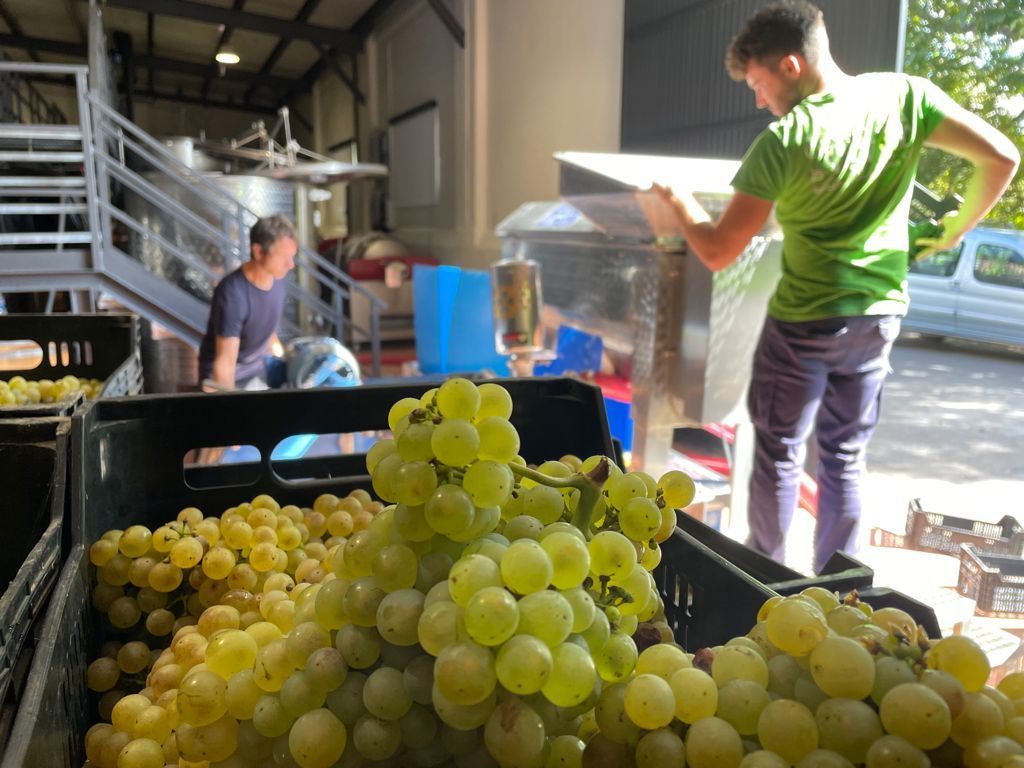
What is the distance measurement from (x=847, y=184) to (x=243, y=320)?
206 centimetres

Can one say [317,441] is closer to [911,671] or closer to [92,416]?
[92,416]

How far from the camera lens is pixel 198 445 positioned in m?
0.74

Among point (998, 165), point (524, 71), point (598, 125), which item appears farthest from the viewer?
point (524, 71)

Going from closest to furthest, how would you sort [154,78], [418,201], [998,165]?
[998,165] < [418,201] < [154,78]

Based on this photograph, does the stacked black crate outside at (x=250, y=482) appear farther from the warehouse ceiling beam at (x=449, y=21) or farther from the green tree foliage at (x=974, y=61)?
the warehouse ceiling beam at (x=449, y=21)

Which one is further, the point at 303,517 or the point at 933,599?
the point at 933,599

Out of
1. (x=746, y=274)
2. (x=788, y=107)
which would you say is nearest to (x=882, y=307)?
(x=746, y=274)

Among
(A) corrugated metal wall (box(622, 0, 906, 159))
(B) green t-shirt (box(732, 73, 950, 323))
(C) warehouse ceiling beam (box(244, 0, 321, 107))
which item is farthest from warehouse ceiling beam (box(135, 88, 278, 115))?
(B) green t-shirt (box(732, 73, 950, 323))

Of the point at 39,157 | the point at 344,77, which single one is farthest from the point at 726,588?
the point at 344,77

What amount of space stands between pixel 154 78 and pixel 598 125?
10.9 meters

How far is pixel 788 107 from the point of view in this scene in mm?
1702

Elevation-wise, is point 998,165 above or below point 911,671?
above

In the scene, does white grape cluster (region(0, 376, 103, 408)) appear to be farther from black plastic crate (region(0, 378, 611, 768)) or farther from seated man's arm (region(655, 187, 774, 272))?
seated man's arm (region(655, 187, 774, 272))

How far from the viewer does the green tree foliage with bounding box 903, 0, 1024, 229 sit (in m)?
4.18
